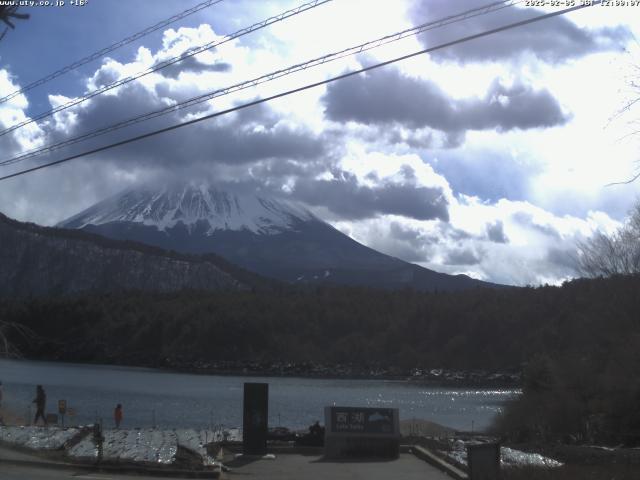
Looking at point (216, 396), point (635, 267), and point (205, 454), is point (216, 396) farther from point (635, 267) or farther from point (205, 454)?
point (205, 454)

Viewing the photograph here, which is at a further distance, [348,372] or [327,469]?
[348,372]

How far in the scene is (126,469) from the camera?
852 inches

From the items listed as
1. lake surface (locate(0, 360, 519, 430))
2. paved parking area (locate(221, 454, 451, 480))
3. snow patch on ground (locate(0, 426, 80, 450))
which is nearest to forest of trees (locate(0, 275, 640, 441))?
lake surface (locate(0, 360, 519, 430))

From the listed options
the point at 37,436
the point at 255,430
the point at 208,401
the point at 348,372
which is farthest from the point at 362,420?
the point at 348,372

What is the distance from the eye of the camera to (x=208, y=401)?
73.9m

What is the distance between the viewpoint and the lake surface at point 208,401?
54969 millimetres

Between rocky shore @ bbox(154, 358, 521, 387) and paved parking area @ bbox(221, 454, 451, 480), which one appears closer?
paved parking area @ bbox(221, 454, 451, 480)

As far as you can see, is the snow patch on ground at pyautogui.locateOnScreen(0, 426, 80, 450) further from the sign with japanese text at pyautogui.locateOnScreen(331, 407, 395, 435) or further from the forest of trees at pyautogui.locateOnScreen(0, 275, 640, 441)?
the forest of trees at pyautogui.locateOnScreen(0, 275, 640, 441)

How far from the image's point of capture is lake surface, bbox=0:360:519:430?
55.0 m

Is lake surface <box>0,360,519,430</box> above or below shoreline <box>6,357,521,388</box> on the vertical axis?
below

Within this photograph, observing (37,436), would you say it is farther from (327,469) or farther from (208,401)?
(208,401)

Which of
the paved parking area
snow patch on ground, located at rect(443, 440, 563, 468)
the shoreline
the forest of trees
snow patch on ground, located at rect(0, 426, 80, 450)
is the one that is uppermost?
the forest of trees

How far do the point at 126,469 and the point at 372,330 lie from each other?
5731 inches

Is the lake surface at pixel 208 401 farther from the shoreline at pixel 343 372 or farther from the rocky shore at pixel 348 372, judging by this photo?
the rocky shore at pixel 348 372
